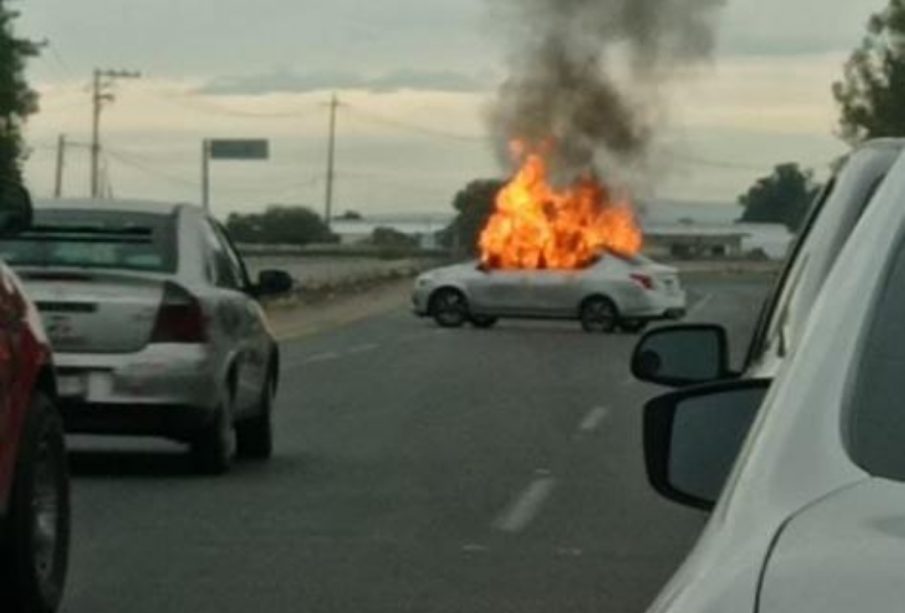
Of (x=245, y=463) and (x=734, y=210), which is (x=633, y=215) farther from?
(x=734, y=210)

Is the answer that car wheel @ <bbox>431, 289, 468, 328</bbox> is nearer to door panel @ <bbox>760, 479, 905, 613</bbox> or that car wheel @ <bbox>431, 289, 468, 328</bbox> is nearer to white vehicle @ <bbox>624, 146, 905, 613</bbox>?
white vehicle @ <bbox>624, 146, 905, 613</bbox>

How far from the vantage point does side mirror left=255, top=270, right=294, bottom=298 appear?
17875 millimetres

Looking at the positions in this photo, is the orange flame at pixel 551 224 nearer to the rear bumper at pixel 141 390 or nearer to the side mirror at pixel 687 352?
the rear bumper at pixel 141 390

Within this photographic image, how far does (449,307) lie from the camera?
4859 centimetres

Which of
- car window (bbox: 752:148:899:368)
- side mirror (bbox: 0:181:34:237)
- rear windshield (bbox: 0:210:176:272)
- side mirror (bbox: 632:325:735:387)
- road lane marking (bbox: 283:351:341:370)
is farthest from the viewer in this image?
road lane marking (bbox: 283:351:341:370)

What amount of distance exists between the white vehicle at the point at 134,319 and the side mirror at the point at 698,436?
1082 centimetres

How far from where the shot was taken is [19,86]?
272ft

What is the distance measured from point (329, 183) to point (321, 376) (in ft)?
351

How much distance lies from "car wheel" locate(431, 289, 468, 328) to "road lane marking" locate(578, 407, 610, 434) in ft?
75.7

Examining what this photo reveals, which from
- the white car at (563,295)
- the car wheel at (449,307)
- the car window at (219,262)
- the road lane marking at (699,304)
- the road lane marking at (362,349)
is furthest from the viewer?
the road lane marking at (699,304)

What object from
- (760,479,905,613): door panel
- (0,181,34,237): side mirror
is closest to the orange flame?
(0,181,34,237): side mirror

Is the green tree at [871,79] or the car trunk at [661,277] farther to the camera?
the green tree at [871,79]

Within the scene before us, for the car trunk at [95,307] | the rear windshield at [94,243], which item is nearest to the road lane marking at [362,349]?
the rear windshield at [94,243]

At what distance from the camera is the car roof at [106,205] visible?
54.2 ft
